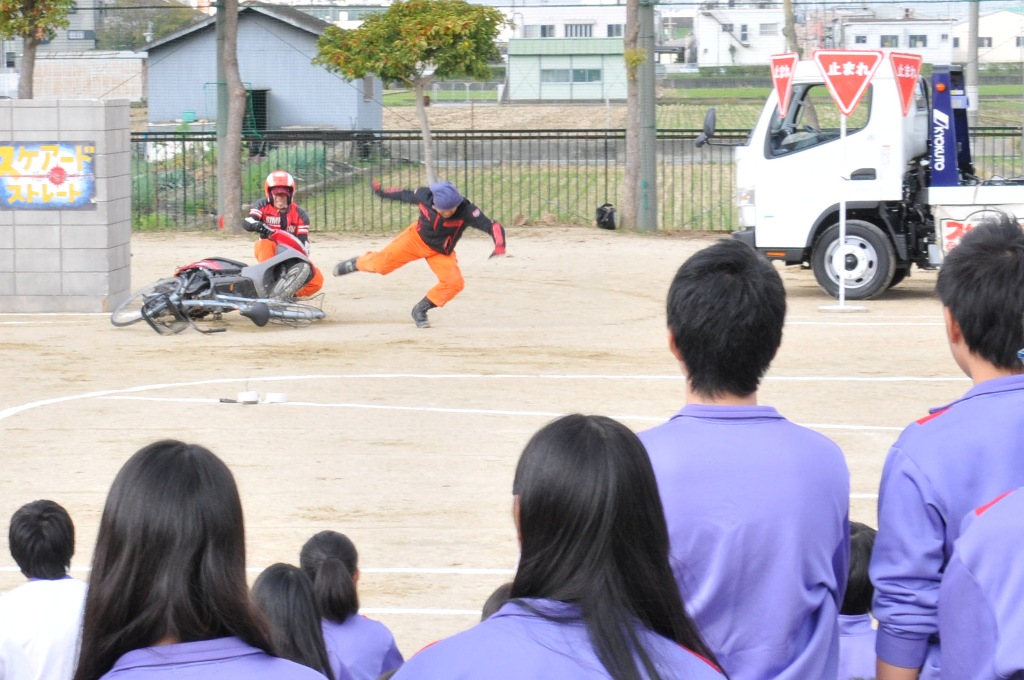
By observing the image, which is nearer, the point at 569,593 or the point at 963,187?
the point at 569,593

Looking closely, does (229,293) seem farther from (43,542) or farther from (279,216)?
(43,542)

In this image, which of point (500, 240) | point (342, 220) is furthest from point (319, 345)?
point (342, 220)

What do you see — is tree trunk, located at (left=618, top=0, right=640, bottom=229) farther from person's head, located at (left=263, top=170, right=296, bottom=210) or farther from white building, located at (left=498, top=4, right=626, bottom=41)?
person's head, located at (left=263, top=170, right=296, bottom=210)

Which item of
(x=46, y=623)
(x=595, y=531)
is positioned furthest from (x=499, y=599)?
(x=46, y=623)

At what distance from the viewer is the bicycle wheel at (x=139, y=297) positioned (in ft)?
44.3

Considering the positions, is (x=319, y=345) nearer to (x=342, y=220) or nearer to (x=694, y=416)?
(x=694, y=416)

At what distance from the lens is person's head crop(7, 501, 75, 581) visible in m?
4.46

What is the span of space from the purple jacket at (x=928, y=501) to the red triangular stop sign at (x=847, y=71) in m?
11.1

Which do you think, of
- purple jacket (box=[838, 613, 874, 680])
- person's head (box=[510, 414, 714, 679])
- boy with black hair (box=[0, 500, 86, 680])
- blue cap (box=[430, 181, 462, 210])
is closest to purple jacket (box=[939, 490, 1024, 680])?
person's head (box=[510, 414, 714, 679])

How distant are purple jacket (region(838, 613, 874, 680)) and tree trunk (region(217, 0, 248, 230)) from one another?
788 inches

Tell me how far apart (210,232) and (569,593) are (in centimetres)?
2203

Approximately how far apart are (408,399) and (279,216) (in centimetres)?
454

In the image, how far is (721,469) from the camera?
3.01 metres

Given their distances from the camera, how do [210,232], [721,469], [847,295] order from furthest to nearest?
[210,232]
[847,295]
[721,469]
